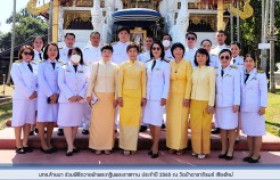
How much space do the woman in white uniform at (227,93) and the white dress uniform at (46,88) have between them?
91.4 inches

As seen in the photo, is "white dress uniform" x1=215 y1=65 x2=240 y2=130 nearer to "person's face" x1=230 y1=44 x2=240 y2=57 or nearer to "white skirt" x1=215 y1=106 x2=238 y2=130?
"white skirt" x1=215 y1=106 x2=238 y2=130

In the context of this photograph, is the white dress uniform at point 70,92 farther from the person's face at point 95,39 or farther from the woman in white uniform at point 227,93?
the woman in white uniform at point 227,93

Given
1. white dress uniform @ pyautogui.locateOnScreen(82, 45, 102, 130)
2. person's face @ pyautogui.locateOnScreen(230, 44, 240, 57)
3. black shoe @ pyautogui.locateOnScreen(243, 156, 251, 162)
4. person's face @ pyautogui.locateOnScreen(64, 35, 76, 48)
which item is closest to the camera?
black shoe @ pyautogui.locateOnScreen(243, 156, 251, 162)

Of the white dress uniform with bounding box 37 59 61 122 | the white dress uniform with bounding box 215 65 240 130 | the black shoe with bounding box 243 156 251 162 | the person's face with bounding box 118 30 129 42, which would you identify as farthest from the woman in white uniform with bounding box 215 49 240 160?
the white dress uniform with bounding box 37 59 61 122

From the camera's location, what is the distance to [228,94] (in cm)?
460

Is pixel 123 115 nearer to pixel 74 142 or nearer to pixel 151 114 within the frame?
pixel 151 114

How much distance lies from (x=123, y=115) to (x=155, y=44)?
1.14 meters

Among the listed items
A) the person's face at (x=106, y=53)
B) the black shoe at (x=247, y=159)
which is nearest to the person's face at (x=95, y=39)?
the person's face at (x=106, y=53)

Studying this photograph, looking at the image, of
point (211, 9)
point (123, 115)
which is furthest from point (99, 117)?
point (211, 9)

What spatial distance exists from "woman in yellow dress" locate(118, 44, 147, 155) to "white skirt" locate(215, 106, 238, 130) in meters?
1.12

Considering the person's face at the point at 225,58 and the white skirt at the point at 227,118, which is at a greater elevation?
the person's face at the point at 225,58

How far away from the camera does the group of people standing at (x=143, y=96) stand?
182 inches

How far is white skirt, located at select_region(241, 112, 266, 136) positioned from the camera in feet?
14.9

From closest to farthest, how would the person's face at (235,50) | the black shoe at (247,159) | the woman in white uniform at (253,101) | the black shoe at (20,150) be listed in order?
the woman in white uniform at (253,101) < the black shoe at (247,159) < the black shoe at (20,150) < the person's face at (235,50)
